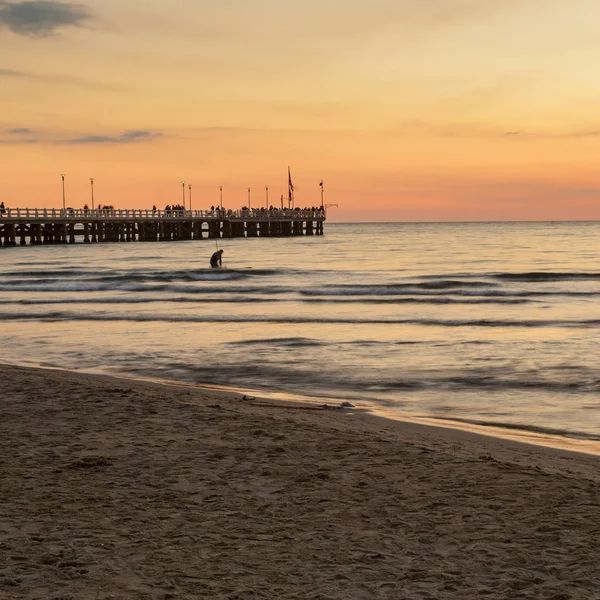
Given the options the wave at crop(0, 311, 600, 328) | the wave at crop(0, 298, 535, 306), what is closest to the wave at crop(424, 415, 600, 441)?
the wave at crop(0, 311, 600, 328)

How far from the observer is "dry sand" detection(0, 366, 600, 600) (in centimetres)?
429

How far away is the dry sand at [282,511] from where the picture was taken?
4.29 m

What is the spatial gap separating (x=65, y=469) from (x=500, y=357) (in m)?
9.66

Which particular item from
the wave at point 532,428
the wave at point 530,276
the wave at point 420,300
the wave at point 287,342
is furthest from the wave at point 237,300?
the wave at point 532,428

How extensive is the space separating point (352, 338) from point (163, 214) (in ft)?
251

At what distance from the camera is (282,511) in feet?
17.8

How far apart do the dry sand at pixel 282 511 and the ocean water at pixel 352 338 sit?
83.1 inches

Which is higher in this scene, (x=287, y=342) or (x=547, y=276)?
(x=287, y=342)

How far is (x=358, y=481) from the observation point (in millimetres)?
6160

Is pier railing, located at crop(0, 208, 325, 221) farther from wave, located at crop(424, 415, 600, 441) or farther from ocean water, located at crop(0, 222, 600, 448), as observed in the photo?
wave, located at crop(424, 415, 600, 441)

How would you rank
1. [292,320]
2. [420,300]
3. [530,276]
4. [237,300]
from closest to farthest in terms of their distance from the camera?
[292,320], [237,300], [420,300], [530,276]

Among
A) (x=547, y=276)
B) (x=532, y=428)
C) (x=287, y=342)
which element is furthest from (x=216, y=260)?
(x=532, y=428)

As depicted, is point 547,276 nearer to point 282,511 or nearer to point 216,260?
point 216,260

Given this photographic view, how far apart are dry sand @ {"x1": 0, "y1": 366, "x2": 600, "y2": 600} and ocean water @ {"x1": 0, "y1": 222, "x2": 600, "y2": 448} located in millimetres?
2110
